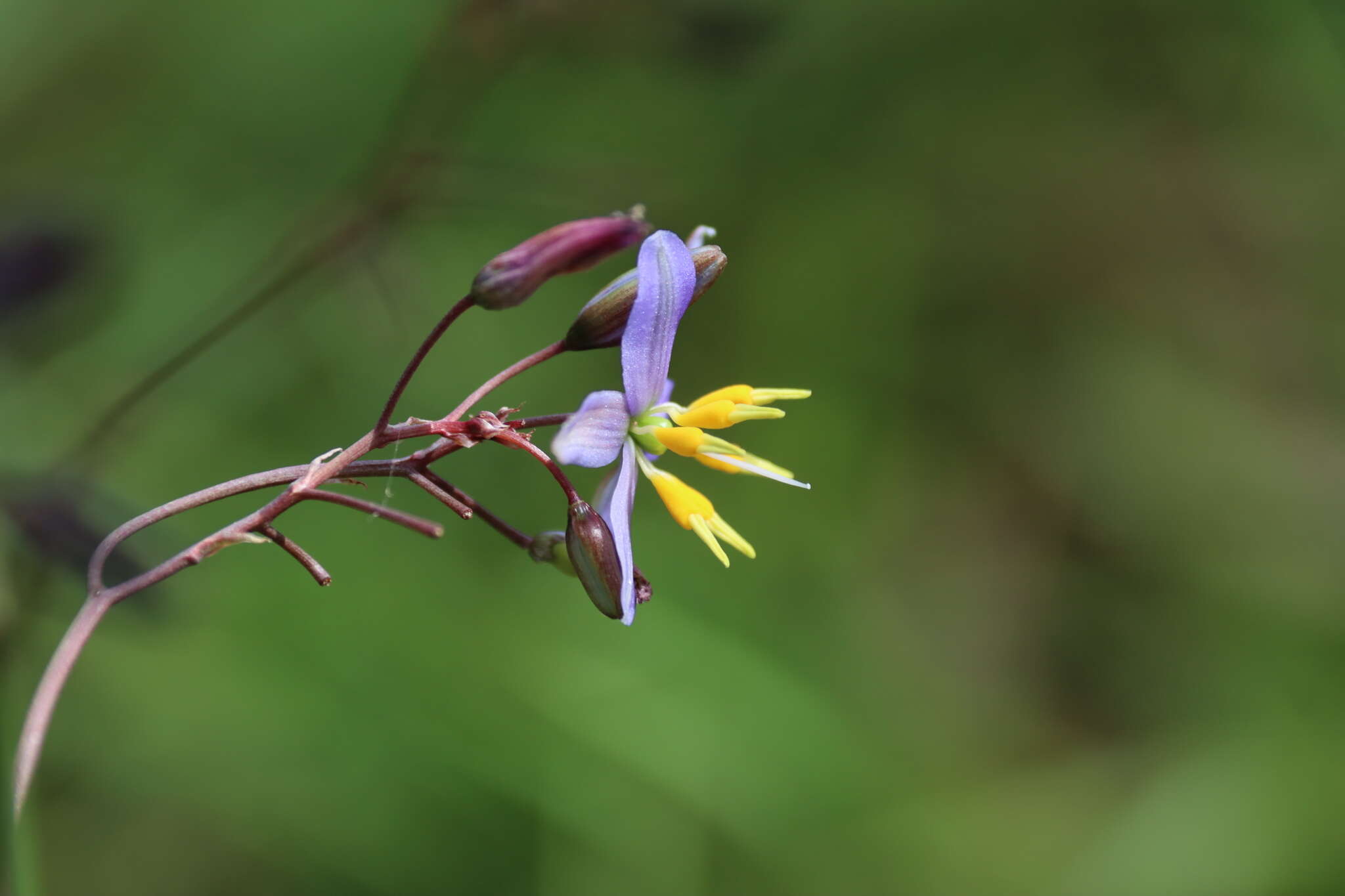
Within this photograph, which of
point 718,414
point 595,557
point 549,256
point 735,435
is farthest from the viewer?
point 735,435

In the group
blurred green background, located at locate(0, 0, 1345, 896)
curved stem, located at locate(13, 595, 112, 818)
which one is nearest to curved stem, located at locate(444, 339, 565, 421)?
curved stem, located at locate(13, 595, 112, 818)

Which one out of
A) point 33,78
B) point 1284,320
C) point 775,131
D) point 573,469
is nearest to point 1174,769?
point 1284,320

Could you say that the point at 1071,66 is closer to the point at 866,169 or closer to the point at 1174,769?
the point at 866,169

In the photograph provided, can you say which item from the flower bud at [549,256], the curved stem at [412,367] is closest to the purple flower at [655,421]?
the flower bud at [549,256]

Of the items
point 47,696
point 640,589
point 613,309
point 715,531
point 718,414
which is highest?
point 613,309

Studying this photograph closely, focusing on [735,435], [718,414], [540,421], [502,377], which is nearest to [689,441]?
[718,414]

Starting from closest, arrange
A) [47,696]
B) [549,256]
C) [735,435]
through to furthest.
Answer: [47,696] < [549,256] < [735,435]

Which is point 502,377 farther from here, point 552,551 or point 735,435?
point 735,435
